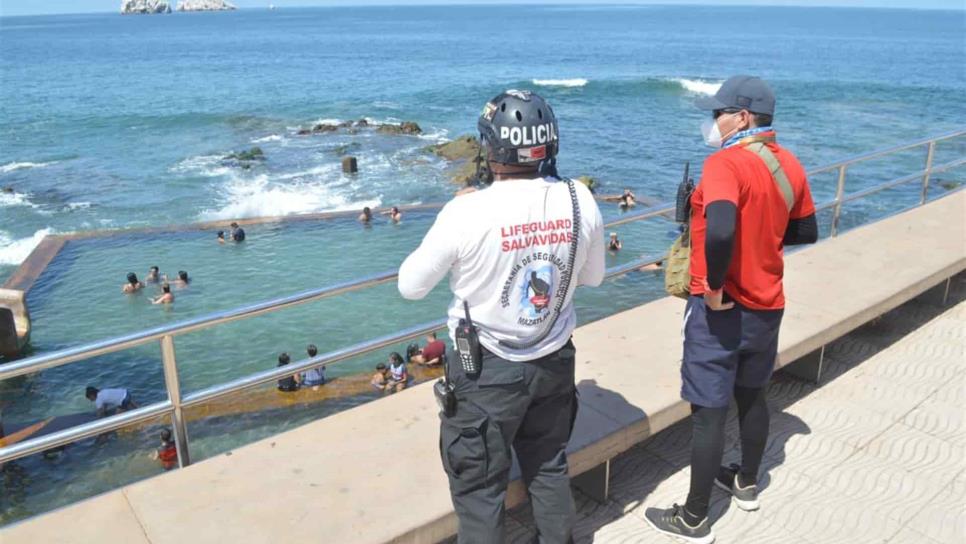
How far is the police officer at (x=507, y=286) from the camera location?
269 centimetres

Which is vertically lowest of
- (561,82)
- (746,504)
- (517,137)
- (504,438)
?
(561,82)

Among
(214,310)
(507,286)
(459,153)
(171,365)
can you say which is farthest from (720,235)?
(459,153)

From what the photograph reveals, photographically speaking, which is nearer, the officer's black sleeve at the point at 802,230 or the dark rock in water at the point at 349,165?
the officer's black sleeve at the point at 802,230

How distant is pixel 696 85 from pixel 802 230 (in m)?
64.6

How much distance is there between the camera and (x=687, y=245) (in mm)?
3553

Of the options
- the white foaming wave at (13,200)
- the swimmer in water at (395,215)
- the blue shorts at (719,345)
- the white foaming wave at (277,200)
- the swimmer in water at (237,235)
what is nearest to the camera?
the blue shorts at (719,345)

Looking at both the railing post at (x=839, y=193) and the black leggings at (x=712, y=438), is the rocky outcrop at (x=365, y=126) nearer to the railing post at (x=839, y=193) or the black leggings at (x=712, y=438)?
the railing post at (x=839, y=193)

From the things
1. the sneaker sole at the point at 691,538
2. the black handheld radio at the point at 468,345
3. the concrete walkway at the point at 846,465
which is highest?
the black handheld radio at the point at 468,345

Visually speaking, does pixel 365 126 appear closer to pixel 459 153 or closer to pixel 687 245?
pixel 459 153

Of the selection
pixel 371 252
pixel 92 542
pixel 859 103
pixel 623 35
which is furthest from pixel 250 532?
pixel 623 35

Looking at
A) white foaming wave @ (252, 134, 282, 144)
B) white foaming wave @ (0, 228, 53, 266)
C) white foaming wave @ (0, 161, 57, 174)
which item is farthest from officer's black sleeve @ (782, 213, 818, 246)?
white foaming wave @ (252, 134, 282, 144)

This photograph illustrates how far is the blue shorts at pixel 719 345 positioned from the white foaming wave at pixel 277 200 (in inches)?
961

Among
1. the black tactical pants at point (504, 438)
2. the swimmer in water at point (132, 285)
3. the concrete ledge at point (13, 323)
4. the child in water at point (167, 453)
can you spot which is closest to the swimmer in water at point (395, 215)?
the swimmer in water at point (132, 285)

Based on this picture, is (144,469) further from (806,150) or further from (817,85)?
(817,85)
